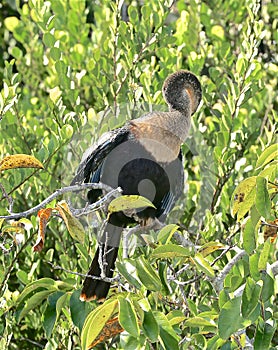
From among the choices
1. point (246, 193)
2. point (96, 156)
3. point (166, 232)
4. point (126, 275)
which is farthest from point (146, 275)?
point (96, 156)

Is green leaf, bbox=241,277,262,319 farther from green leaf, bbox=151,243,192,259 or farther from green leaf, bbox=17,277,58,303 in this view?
green leaf, bbox=17,277,58,303

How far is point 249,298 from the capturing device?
134 centimetres

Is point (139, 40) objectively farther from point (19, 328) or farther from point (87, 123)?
point (19, 328)

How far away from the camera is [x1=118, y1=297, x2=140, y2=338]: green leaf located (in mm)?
1309

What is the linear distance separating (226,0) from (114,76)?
90 cm

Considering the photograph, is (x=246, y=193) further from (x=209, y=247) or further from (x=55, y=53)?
(x=55, y=53)

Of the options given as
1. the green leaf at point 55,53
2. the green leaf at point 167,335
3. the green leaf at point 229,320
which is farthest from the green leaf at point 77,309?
the green leaf at point 55,53

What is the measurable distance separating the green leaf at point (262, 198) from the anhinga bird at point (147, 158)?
75 centimetres

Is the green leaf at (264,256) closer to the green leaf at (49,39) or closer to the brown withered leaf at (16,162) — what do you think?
the brown withered leaf at (16,162)

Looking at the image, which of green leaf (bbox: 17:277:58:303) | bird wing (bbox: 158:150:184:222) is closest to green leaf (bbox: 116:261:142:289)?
green leaf (bbox: 17:277:58:303)

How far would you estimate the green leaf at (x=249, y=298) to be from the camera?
133 cm

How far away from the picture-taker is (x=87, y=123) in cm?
237

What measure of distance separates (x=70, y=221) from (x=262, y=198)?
0.38 meters

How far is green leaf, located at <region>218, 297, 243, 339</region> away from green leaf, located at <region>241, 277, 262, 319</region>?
0.02 m
